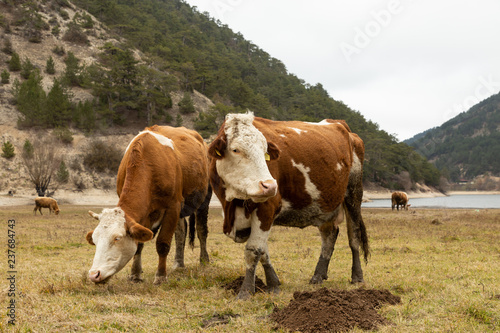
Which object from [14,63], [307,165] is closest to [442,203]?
[307,165]

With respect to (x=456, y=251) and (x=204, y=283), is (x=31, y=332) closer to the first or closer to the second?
(x=204, y=283)

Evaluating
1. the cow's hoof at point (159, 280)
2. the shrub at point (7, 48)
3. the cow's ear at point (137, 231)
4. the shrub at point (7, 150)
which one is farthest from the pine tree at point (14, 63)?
the cow's ear at point (137, 231)

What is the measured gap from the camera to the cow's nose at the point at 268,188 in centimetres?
453

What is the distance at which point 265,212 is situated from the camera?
5160mm

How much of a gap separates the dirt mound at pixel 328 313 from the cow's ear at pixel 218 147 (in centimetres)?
210

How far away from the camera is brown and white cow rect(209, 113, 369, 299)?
4895mm

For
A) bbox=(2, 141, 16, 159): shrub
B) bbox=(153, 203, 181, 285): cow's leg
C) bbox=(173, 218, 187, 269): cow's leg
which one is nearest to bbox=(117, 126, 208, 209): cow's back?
bbox=(153, 203, 181, 285): cow's leg

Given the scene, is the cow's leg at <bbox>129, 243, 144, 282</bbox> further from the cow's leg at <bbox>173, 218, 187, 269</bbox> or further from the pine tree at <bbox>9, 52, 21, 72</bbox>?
the pine tree at <bbox>9, 52, 21, 72</bbox>

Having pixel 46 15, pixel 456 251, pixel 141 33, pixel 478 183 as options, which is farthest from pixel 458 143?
pixel 456 251

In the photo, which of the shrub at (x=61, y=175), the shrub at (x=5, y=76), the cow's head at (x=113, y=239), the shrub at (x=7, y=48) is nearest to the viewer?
the cow's head at (x=113, y=239)

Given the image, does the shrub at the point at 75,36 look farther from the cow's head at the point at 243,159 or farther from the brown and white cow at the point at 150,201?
the cow's head at the point at 243,159

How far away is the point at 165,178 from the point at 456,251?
845 centimetres

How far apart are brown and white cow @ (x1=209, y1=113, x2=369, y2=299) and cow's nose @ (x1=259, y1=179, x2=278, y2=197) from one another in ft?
0.04

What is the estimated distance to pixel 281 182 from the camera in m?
5.62
